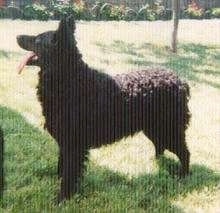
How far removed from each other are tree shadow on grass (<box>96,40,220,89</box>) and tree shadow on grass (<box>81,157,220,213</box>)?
16.0 ft

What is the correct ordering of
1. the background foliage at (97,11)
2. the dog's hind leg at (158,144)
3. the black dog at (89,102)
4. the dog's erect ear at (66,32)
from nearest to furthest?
1. the dog's erect ear at (66,32)
2. the black dog at (89,102)
3. the dog's hind leg at (158,144)
4. the background foliage at (97,11)

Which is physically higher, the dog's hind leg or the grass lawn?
the dog's hind leg

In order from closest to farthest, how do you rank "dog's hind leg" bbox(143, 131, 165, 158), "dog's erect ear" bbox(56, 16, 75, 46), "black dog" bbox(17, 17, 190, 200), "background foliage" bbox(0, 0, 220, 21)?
"dog's erect ear" bbox(56, 16, 75, 46) → "black dog" bbox(17, 17, 190, 200) → "dog's hind leg" bbox(143, 131, 165, 158) → "background foliage" bbox(0, 0, 220, 21)

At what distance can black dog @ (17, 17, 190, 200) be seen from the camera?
5551 mm

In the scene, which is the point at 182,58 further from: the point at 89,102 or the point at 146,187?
the point at 89,102

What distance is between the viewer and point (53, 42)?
17.9ft

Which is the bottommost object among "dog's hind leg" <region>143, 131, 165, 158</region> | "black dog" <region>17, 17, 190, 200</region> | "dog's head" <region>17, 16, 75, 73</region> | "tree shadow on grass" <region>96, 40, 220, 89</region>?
"tree shadow on grass" <region>96, 40, 220, 89</region>

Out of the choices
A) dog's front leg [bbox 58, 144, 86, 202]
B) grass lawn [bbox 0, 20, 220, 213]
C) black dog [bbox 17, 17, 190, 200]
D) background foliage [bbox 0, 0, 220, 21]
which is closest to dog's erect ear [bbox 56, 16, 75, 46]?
black dog [bbox 17, 17, 190, 200]

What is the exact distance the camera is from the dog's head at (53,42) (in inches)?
212

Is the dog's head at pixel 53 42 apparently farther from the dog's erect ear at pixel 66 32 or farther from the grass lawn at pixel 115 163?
the grass lawn at pixel 115 163

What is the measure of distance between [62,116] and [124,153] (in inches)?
68.3

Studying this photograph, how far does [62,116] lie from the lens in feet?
19.0

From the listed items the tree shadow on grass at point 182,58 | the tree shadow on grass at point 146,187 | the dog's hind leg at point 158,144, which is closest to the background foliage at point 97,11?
the tree shadow on grass at point 182,58

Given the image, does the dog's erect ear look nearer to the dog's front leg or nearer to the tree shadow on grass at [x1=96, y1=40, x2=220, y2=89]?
the dog's front leg
